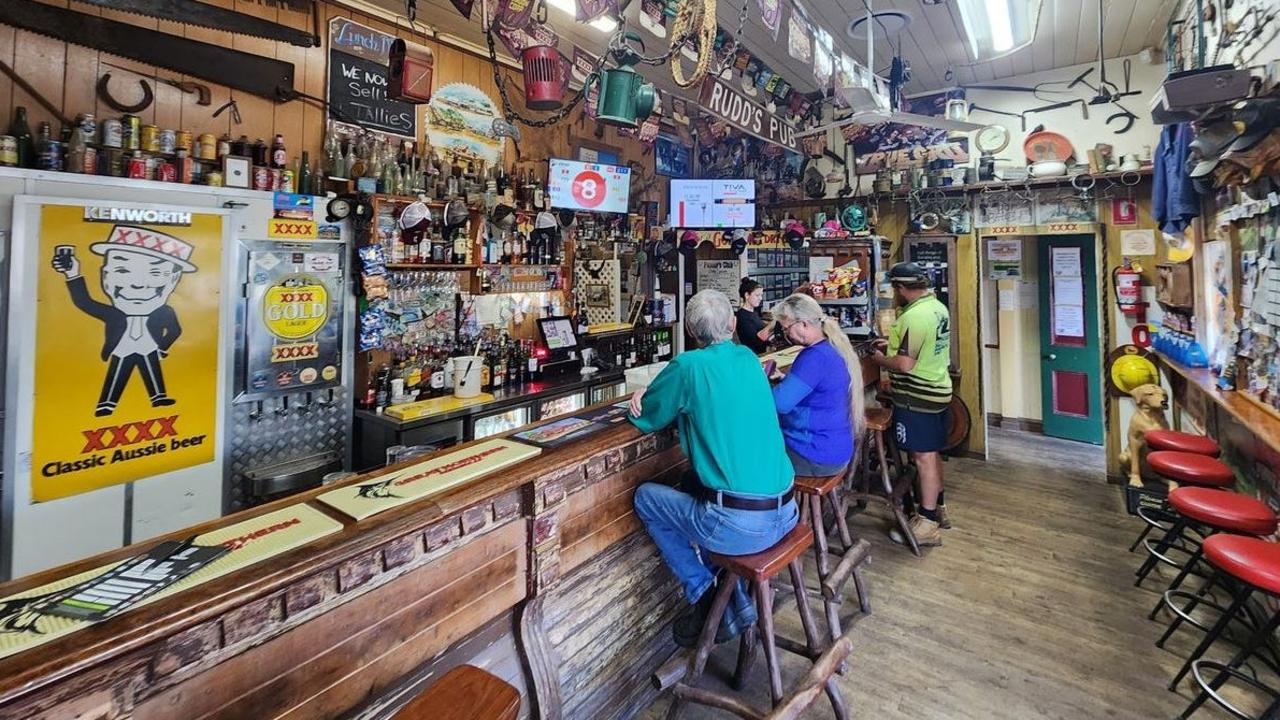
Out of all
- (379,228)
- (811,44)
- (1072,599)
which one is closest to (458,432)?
(379,228)

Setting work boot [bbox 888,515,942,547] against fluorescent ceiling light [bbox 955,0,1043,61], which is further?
work boot [bbox 888,515,942,547]

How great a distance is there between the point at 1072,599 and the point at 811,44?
345cm

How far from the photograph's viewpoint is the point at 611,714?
224cm

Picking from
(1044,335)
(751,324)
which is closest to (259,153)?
(751,324)

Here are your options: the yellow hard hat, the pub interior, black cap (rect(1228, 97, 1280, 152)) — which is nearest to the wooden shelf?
the pub interior

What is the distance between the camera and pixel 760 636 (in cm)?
217

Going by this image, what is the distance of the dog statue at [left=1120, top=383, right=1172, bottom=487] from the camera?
4477mm

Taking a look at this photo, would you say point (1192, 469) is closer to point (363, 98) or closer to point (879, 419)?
point (879, 419)

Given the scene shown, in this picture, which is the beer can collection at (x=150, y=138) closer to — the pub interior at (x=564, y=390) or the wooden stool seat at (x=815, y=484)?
the pub interior at (x=564, y=390)

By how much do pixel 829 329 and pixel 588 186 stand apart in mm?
2908

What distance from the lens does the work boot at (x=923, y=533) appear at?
3936mm

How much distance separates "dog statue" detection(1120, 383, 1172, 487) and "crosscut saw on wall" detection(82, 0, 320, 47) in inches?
256

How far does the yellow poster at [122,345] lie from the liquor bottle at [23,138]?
0.86 feet

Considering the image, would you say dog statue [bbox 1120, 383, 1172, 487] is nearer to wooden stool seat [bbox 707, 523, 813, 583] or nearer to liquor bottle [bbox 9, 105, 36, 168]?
wooden stool seat [bbox 707, 523, 813, 583]
